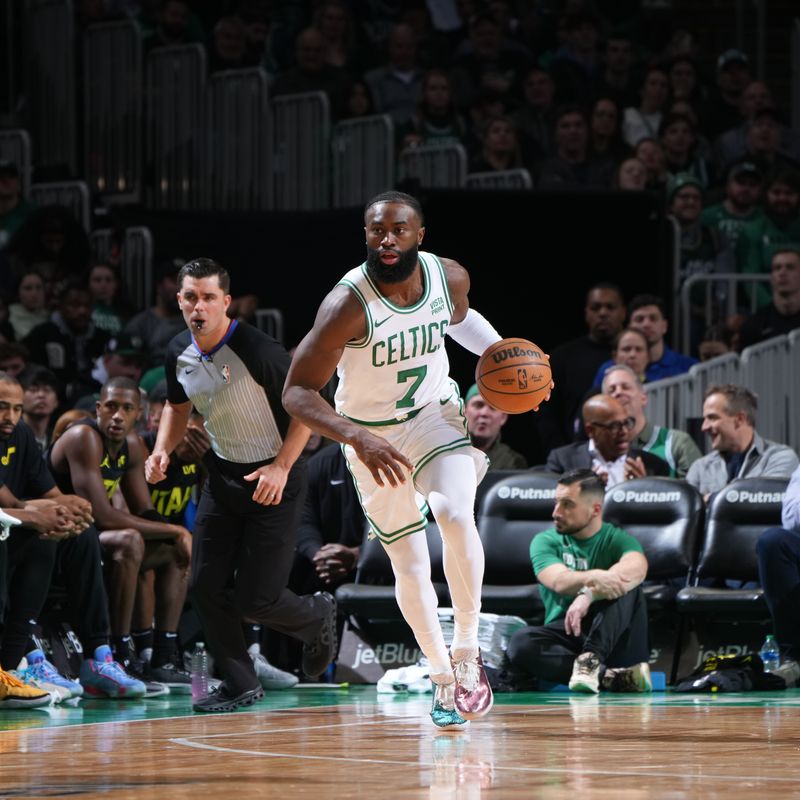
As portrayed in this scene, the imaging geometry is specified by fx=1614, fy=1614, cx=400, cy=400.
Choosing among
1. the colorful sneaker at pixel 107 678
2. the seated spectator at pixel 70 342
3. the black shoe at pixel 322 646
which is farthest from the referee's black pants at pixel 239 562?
the seated spectator at pixel 70 342

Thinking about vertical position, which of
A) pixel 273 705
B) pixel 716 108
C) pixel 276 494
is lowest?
pixel 273 705

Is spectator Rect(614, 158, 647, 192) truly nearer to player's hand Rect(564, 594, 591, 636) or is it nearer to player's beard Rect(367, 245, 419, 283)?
player's hand Rect(564, 594, 591, 636)

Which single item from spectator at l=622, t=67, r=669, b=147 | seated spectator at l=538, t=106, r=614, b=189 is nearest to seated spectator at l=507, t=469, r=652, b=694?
seated spectator at l=538, t=106, r=614, b=189

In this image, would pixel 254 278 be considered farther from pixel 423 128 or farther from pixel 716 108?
pixel 716 108

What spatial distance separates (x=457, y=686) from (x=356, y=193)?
8.09 meters

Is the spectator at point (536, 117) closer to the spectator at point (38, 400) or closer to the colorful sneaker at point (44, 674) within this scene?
the spectator at point (38, 400)

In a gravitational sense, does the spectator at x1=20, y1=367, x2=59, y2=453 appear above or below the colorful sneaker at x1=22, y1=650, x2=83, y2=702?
above

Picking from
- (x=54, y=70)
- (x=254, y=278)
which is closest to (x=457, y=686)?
(x=254, y=278)

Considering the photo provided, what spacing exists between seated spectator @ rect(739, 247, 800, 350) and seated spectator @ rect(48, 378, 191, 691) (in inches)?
183

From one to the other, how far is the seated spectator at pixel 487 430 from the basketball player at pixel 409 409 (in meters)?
3.66

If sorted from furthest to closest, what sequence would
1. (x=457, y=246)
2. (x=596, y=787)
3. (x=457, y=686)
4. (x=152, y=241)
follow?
(x=152, y=241)
(x=457, y=246)
(x=457, y=686)
(x=596, y=787)

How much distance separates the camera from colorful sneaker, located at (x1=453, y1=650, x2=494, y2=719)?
6.36m

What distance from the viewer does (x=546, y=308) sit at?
41.7 ft

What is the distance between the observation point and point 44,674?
8500mm
